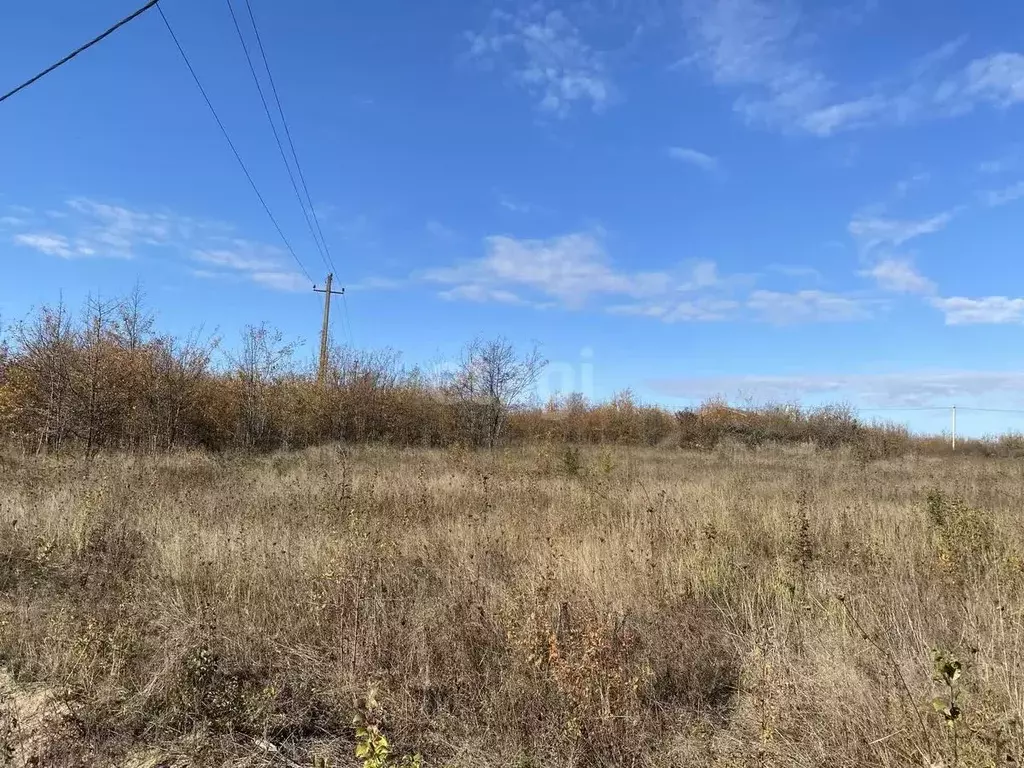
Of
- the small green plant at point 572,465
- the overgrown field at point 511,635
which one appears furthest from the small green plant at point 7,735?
the small green plant at point 572,465

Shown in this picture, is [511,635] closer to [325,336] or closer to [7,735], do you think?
[7,735]

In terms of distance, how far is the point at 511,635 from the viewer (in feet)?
12.7

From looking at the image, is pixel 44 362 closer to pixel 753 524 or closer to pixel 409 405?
pixel 409 405

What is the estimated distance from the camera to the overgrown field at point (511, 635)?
9.46ft

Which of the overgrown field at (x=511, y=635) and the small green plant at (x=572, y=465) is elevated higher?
the small green plant at (x=572, y=465)

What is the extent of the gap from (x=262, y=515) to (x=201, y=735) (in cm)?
519

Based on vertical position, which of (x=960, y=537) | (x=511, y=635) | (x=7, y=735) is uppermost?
(x=960, y=537)

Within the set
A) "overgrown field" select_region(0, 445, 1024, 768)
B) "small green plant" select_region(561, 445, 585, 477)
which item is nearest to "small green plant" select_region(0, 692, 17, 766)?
"overgrown field" select_region(0, 445, 1024, 768)

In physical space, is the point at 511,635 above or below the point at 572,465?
below

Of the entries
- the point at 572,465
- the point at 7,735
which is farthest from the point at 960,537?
the point at 572,465

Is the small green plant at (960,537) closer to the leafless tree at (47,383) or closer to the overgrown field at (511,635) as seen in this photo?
the overgrown field at (511,635)

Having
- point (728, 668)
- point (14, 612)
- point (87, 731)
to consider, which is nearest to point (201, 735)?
point (87, 731)

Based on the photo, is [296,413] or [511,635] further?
[296,413]

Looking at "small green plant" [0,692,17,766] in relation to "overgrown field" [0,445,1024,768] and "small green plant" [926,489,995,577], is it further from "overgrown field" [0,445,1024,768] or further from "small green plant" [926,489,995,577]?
"small green plant" [926,489,995,577]
